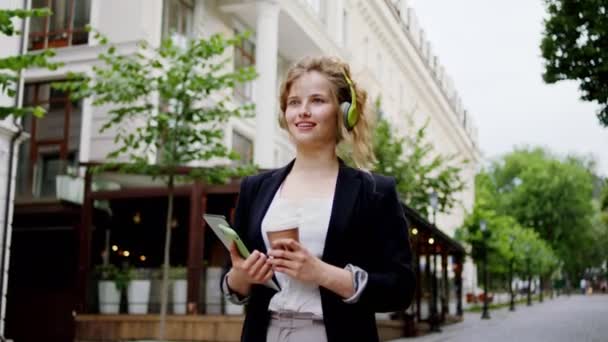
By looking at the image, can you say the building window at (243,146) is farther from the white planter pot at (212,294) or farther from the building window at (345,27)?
the building window at (345,27)

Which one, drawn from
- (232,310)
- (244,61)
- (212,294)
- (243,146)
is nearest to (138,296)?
(212,294)

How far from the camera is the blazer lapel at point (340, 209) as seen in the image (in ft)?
7.97

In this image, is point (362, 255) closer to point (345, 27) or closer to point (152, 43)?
point (152, 43)

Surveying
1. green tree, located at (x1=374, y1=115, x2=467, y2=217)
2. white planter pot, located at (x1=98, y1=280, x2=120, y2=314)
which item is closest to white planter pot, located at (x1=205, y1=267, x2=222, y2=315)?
white planter pot, located at (x1=98, y1=280, x2=120, y2=314)

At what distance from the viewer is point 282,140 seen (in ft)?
96.9

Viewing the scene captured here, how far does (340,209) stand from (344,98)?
1.31 feet

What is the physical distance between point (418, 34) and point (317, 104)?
57.2 metres

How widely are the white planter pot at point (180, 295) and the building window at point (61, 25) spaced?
768 cm

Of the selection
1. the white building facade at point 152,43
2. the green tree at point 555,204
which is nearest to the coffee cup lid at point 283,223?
the white building facade at point 152,43

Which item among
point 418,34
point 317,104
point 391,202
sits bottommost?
point 391,202

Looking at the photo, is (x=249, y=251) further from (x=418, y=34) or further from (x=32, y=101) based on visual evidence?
(x=418, y=34)

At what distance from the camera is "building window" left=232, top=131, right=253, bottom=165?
85.0 ft

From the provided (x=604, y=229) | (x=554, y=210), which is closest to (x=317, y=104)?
(x=554, y=210)

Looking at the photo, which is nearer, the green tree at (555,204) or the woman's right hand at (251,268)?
the woman's right hand at (251,268)
